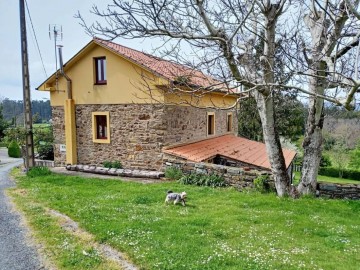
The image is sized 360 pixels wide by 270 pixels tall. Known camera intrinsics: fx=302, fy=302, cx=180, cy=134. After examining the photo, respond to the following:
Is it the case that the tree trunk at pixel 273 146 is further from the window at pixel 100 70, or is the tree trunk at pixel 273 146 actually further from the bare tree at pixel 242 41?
the window at pixel 100 70

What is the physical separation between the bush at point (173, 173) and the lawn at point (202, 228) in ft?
7.32

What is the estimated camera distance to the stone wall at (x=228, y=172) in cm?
1099

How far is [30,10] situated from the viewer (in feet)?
42.9

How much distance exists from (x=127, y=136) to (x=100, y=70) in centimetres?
366

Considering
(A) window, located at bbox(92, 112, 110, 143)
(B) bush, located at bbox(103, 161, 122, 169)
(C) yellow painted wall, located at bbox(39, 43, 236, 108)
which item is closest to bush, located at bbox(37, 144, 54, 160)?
(C) yellow painted wall, located at bbox(39, 43, 236, 108)

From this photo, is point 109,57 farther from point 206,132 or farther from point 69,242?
point 69,242

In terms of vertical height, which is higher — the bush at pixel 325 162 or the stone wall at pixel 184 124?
the stone wall at pixel 184 124

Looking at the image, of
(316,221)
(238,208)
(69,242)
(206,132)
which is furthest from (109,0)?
(206,132)

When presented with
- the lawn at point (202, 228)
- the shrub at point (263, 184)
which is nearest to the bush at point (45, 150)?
the lawn at point (202, 228)

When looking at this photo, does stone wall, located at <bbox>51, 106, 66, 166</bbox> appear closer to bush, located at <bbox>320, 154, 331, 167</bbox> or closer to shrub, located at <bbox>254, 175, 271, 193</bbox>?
shrub, located at <bbox>254, 175, 271, 193</bbox>

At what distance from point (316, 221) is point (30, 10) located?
1357cm

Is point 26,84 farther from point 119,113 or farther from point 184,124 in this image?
point 184,124

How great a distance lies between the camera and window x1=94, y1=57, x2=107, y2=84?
14.8 meters

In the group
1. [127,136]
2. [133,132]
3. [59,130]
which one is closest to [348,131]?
[133,132]
